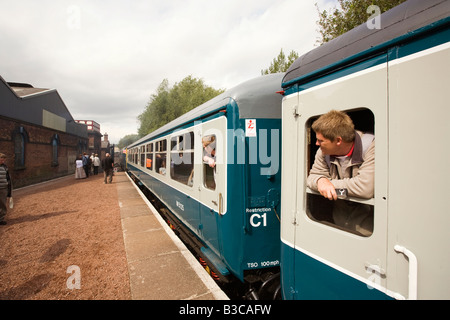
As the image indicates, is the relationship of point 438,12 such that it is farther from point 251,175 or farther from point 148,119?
point 148,119

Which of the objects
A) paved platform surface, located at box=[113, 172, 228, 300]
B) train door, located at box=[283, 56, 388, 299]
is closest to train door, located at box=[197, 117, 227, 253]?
paved platform surface, located at box=[113, 172, 228, 300]

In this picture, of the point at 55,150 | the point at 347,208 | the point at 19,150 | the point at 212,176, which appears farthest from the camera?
the point at 55,150

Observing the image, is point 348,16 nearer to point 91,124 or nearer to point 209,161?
point 209,161

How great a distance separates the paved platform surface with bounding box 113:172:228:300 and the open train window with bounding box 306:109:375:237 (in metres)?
1.69

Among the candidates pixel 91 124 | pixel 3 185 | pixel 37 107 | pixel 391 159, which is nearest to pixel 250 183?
pixel 391 159

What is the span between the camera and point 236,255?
268 centimetres

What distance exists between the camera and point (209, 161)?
10.4ft

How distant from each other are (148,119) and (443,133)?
39916mm

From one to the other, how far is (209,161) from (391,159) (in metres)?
2.20

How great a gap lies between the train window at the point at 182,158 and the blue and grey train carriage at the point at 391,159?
252 cm

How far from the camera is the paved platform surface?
2876 mm

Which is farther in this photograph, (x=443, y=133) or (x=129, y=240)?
(x=129, y=240)

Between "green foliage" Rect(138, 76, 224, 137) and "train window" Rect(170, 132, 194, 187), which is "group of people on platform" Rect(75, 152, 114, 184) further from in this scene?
"green foliage" Rect(138, 76, 224, 137)
